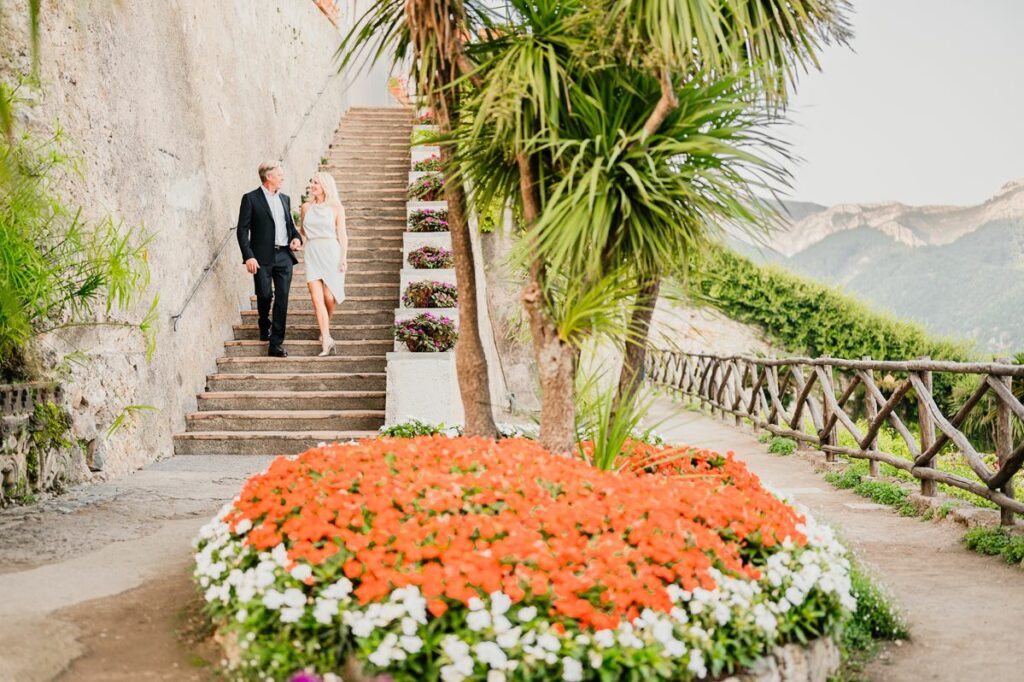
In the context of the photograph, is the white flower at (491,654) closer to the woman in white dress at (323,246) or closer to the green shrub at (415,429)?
the green shrub at (415,429)

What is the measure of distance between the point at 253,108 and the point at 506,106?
7.60 meters

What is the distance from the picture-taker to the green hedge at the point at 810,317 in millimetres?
21547

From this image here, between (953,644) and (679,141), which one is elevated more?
(679,141)

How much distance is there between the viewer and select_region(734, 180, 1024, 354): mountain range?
46.9 metres

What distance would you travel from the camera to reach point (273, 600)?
2.72 m

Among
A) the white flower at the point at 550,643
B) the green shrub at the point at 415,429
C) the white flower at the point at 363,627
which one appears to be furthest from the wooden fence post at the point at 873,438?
the white flower at the point at 363,627

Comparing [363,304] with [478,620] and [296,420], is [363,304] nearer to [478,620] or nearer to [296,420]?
[296,420]

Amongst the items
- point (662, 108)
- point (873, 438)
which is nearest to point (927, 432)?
point (873, 438)

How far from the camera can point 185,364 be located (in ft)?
25.0

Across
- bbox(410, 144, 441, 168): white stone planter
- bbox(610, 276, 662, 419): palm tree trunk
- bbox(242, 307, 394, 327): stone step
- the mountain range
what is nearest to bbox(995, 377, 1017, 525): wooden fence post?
bbox(610, 276, 662, 419): palm tree trunk

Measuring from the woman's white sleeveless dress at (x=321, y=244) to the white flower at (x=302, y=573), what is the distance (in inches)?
215

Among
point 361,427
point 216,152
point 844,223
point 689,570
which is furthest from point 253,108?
point 844,223

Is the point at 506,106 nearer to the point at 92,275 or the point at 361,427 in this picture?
the point at 92,275

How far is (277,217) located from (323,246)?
1.54 ft
